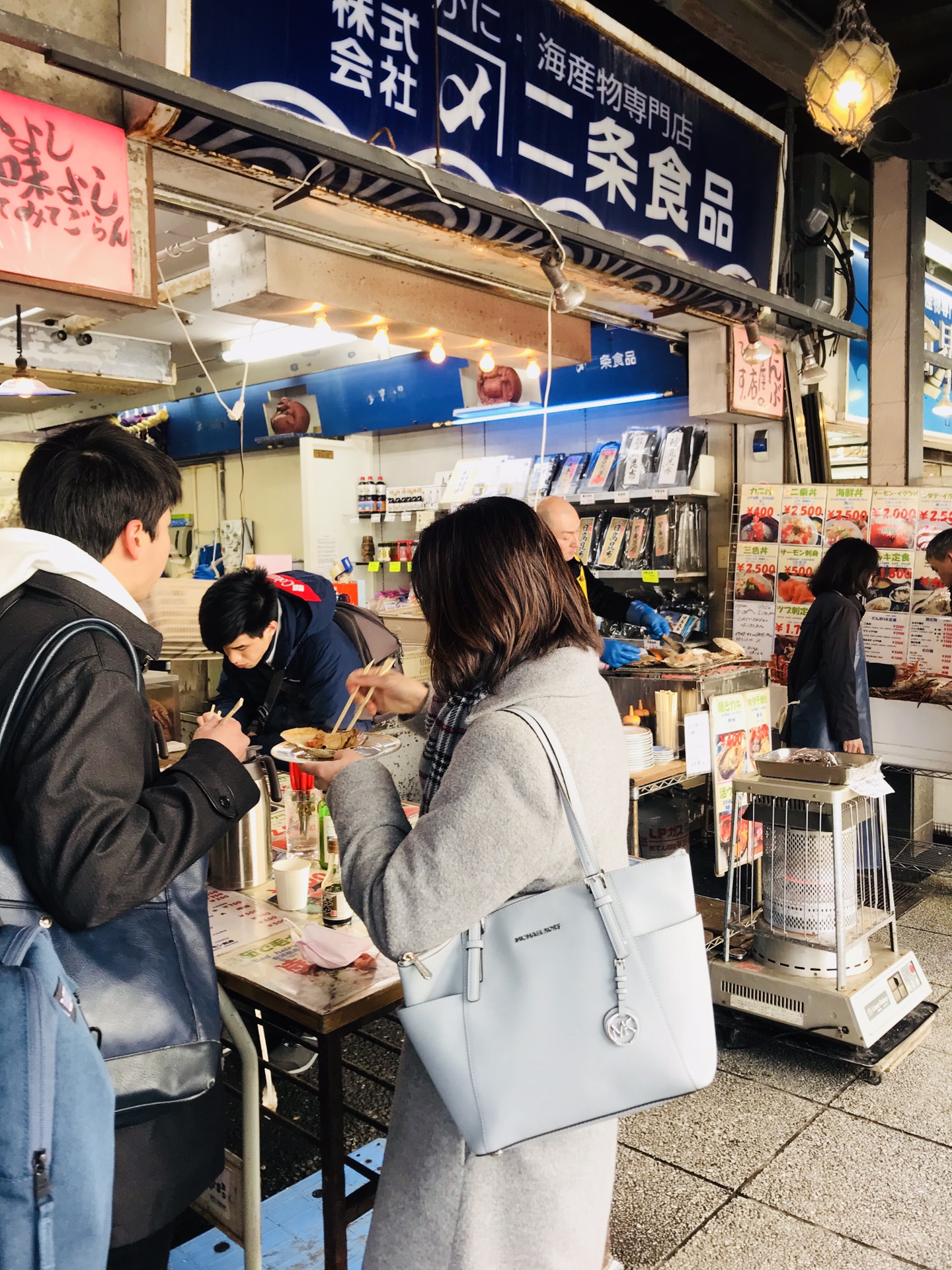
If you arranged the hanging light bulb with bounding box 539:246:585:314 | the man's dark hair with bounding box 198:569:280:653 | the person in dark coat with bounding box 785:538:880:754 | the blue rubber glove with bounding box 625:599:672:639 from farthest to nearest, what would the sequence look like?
the blue rubber glove with bounding box 625:599:672:639, the person in dark coat with bounding box 785:538:880:754, the hanging light bulb with bounding box 539:246:585:314, the man's dark hair with bounding box 198:569:280:653

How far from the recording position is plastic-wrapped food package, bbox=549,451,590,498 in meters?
6.62

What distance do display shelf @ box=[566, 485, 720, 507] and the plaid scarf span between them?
476 cm

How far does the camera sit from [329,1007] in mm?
1861

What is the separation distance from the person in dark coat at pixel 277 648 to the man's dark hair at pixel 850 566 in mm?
2381

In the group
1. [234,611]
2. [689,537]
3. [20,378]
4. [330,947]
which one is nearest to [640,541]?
[689,537]

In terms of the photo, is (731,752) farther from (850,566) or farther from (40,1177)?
(40,1177)

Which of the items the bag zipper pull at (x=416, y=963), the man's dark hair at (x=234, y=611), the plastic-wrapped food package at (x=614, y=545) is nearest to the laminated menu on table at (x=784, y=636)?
the plastic-wrapped food package at (x=614, y=545)

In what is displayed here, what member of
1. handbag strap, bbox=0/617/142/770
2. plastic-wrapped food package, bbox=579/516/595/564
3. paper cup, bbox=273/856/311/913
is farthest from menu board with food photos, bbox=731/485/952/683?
handbag strap, bbox=0/617/142/770

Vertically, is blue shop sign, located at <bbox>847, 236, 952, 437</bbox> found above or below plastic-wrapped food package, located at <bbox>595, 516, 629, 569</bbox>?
above

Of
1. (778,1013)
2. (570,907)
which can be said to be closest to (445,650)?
(570,907)

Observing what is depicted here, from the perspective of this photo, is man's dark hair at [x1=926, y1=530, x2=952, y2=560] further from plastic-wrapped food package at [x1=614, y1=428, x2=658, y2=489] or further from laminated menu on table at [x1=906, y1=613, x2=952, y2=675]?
plastic-wrapped food package at [x1=614, y1=428, x2=658, y2=489]

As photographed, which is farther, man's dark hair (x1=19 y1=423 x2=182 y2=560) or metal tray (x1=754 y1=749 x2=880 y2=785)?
metal tray (x1=754 y1=749 x2=880 y2=785)

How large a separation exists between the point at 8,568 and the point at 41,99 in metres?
2.04

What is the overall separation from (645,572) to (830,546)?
1217 millimetres
